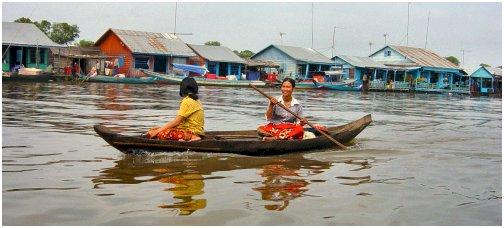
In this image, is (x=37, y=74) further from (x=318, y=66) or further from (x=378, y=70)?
(x=378, y=70)

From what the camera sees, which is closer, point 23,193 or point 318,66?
point 23,193

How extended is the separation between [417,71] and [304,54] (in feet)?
29.4

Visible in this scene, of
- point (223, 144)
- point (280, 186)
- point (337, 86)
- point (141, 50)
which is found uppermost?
point (141, 50)

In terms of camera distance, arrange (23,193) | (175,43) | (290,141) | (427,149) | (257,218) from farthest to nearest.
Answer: (175,43), (427,149), (290,141), (23,193), (257,218)

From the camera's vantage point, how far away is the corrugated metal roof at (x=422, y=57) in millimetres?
42688

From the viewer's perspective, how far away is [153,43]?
34.1 meters

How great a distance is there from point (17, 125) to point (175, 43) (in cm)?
2597

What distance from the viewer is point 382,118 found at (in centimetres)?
1540

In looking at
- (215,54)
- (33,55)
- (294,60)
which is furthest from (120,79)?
(294,60)

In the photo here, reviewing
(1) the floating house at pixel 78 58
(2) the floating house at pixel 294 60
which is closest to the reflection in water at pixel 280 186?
(1) the floating house at pixel 78 58

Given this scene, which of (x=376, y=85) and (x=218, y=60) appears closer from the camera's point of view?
(x=218, y=60)

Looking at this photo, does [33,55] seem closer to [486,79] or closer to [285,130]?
[285,130]

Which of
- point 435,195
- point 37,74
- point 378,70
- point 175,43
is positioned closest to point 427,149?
point 435,195

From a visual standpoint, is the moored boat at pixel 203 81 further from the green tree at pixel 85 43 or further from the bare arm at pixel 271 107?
the bare arm at pixel 271 107
